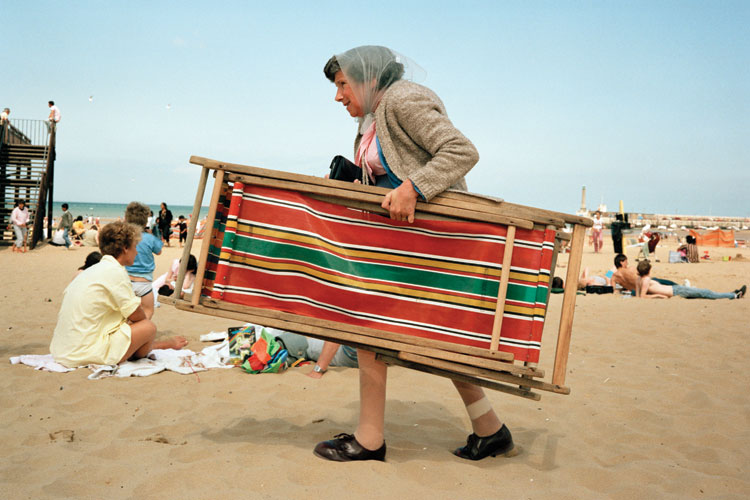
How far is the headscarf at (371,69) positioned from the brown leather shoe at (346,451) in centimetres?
171

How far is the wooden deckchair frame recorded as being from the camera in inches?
97.0

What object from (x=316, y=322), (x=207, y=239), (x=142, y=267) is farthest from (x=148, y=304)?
(x=316, y=322)

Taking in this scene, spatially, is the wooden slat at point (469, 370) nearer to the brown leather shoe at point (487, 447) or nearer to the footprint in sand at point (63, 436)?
the brown leather shoe at point (487, 447)

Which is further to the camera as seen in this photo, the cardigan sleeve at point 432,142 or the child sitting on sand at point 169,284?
the child sitting on sand at point 169,284

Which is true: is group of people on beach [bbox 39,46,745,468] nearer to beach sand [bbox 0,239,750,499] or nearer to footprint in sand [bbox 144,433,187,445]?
beach sand [bbox 0,239,750,499]

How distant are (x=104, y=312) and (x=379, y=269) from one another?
10.1 ft

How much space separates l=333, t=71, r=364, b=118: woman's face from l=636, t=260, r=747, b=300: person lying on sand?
866cm

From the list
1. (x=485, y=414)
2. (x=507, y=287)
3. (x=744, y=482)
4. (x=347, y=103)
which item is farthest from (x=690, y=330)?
(x=347, y=103)

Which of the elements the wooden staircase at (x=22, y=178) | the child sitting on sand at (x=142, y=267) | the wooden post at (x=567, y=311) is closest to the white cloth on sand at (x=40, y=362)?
the child sitting on sand at (x=142, y=267)

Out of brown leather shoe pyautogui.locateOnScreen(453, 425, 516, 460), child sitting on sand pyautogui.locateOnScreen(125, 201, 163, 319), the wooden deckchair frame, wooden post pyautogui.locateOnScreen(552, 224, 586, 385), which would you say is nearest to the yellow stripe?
the wooden deckchair frame

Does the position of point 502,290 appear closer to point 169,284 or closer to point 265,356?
point 265,356

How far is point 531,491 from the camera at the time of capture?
2.65 m

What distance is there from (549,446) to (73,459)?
8.60 ft

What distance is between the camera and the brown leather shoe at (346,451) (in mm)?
2836
